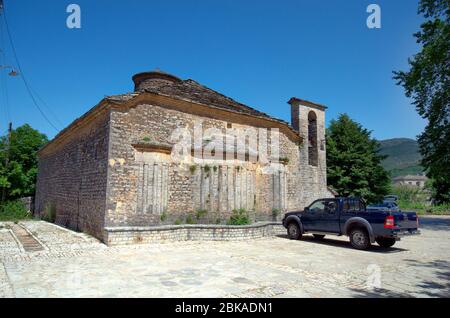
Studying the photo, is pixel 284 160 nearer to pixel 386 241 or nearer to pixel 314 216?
pixel 314 216

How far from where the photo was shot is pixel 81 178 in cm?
1215

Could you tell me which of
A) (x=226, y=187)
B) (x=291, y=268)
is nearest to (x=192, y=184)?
(x=226, y=187)

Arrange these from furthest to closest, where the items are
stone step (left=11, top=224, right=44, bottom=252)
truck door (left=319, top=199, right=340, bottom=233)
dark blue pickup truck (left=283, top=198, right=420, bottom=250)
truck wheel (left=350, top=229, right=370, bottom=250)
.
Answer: truck door (left=319, top=199, right=340, bottom=233) < truck wheel (left=350, top=229, right=370, bottom=250) < dark blue pickup truck (left=283, top=198, right=420, bottom=250) < stone step (left=11, top=224, right=44, bottom=252)

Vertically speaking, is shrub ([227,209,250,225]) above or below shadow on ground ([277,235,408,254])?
above

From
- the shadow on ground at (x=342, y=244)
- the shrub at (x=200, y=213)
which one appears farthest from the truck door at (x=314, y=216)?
the shrub at (x=200, y=213)

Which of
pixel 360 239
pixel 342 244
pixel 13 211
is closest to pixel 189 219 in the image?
pixel 342 244

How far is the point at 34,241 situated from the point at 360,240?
33.6 feet

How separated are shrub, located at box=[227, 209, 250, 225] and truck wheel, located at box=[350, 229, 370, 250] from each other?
4.18m

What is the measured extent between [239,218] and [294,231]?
2.23 meters

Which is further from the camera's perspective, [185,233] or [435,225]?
[435,225]

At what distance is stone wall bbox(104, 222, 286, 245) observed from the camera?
9.17 m

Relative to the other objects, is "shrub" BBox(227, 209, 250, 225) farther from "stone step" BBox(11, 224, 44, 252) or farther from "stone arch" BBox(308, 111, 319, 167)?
"stone step" BBox(11, 224, 44, 252)

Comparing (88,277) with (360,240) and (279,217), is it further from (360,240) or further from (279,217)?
(279,217)

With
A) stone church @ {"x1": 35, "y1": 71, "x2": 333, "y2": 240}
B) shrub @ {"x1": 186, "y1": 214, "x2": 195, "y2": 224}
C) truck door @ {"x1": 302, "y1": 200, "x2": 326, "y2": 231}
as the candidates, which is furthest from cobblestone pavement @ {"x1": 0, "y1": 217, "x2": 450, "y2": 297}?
stone church @ {"x1": 35, "y1": 71, "x2": 333, "y2": 240}
